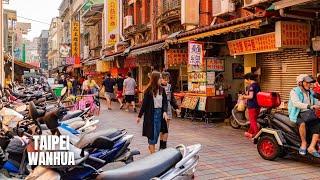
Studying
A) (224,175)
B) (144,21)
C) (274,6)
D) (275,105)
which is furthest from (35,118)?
(144,21)

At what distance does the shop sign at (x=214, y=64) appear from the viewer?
14.3 meters

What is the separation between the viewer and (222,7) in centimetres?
1487

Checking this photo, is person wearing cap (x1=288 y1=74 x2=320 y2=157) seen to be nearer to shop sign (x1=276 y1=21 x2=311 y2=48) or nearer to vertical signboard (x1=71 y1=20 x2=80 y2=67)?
shop sign (x1=276 y1=21 x2=311 y2=48)

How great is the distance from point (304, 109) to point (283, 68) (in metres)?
4.76

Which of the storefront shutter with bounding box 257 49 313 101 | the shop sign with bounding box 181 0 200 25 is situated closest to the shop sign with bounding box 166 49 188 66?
the shop sign with bounding box 181 0 200 25

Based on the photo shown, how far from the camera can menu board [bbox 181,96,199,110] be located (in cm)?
1471

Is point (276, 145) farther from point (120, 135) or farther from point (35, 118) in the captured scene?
point (35, 118)

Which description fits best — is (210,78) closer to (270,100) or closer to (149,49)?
(149,49)

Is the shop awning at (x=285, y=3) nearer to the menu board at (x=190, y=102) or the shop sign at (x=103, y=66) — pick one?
the menu board at (x=190, y=102)

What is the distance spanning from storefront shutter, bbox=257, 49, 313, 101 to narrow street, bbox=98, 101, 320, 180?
183 cm

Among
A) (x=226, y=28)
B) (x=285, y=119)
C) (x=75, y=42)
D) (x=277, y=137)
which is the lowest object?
(x=277, y=137)

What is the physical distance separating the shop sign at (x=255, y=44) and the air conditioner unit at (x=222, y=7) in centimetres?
219

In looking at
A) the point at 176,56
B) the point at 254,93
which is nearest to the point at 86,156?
the point at 254,93

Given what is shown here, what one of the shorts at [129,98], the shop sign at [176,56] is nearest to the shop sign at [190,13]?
the shop sign at [176,56]
